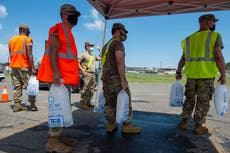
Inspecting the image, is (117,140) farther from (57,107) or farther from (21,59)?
(21,59)

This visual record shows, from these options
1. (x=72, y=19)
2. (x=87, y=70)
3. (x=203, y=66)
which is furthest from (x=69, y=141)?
(x=87, y=70)

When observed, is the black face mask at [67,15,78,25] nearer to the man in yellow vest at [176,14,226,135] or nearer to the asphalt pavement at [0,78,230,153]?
the asphalt pavement at [0,78,230,153]

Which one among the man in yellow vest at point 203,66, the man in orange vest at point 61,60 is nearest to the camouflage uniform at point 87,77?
the man in yellow vest at point 203,66

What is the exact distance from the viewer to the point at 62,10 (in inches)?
127

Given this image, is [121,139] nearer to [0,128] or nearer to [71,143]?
[71,143]

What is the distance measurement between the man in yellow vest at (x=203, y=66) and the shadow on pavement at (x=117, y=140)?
0.54 m

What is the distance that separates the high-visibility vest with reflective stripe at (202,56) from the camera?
402 centimetres

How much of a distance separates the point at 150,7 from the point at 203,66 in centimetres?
220

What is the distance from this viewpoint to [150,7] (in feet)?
17.9

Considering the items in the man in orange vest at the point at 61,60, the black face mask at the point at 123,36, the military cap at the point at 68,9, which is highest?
the military cap at the point at 68,9

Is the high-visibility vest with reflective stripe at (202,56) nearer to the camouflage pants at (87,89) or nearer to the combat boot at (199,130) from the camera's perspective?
the combat boot at (199,130)

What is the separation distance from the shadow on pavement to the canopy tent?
270 centimetres

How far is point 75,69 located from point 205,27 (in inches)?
101

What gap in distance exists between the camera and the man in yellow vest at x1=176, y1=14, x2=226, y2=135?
13.1 ft
